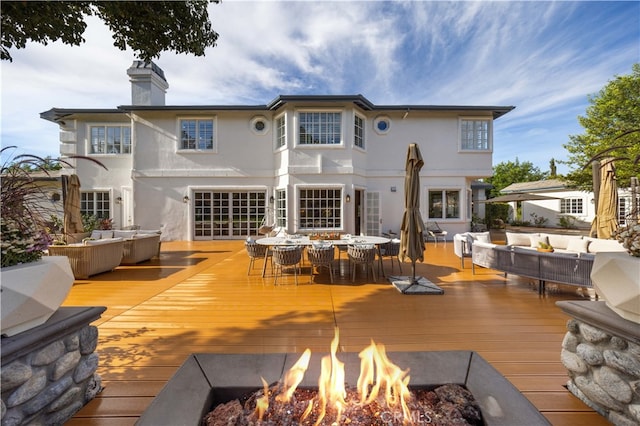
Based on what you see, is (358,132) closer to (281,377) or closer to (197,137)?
(197,137)

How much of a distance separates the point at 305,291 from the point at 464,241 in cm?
471

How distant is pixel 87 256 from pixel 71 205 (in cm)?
197

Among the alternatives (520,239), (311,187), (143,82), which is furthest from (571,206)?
(143,82)

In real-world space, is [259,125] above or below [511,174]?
below

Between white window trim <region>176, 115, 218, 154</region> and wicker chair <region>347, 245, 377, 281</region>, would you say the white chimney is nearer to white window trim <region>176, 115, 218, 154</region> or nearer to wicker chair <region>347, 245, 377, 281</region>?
white window trim <region>176, 115, 218, 154</region>

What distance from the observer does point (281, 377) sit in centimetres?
181

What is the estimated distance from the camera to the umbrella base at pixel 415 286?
15.6 ft

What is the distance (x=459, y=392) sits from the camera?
1.65 meters

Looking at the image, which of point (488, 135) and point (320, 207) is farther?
point (488, 135)

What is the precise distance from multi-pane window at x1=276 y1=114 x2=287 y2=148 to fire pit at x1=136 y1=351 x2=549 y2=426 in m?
10.1

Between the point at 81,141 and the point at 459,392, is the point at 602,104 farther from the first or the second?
the point at 81,141

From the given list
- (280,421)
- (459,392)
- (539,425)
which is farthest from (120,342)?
(539,425)

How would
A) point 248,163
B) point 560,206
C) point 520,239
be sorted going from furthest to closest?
point 560,206
point 248,163
point 520,239

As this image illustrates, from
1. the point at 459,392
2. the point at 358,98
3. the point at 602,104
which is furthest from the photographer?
the point at 602,104
